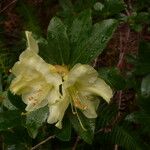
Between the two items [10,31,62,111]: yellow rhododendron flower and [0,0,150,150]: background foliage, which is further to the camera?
[0,0,150,150]: background foliage

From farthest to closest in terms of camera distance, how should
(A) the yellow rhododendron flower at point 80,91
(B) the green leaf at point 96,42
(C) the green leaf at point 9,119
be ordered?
1. (C) the green leaf at point 9,119
2. (B) the green leaf at point 96,42
3. (A) the yellow rhododendron flower at point 80,91

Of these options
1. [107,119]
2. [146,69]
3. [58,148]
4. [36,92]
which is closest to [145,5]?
[146,69]

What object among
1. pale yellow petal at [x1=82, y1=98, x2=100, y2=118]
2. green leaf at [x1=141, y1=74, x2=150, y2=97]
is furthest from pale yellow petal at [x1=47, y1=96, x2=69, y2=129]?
green leaf at [x1=141, y1=74, x2=150, y2=97]

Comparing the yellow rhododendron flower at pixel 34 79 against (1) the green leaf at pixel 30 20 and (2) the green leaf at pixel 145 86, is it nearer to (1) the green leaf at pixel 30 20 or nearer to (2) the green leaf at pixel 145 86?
(2) the green leaf at pixel 145 86

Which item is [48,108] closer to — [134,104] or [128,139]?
[128,139]

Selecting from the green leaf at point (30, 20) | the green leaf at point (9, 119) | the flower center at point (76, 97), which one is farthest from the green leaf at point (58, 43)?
the green leaf at point (30, 20)

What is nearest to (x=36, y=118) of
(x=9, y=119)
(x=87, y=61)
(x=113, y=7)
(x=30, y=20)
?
(x=9, y=119)

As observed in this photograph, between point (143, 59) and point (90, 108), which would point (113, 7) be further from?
point (90, 108)

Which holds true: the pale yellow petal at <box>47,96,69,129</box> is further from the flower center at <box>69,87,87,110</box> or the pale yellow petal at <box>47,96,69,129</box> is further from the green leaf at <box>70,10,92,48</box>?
the green leaf at <box>70,10,92,48</box>
